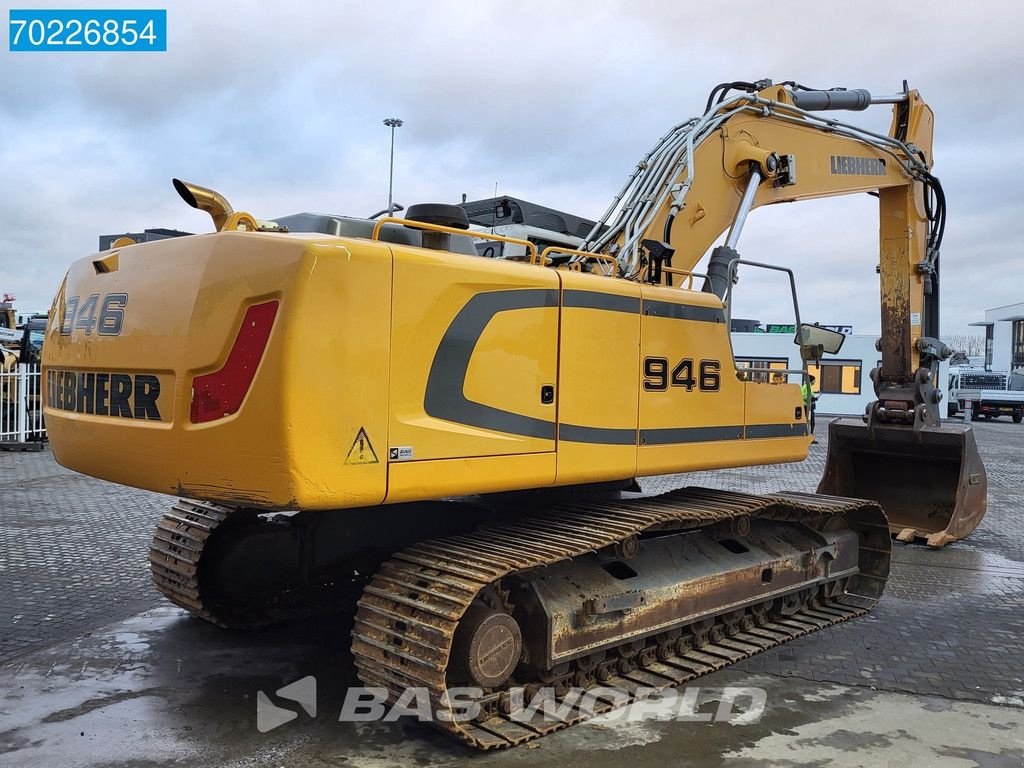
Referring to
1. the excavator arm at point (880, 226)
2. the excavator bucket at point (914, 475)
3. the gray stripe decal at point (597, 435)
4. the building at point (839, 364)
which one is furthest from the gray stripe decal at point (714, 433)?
the building at point (839, 364)

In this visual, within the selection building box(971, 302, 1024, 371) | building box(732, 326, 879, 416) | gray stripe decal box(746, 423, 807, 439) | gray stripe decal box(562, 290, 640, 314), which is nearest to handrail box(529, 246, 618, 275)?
gray stripe decal box(562, 290, 640, 314)

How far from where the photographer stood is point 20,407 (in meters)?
15.9

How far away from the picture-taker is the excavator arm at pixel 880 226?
19.7ft

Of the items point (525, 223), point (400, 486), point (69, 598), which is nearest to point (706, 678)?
point (400, 486)

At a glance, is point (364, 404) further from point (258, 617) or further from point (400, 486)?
point (258, 617)

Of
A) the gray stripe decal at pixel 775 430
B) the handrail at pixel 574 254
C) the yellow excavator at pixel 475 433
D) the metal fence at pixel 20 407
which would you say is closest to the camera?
the yellow excavator at pixel 475 433

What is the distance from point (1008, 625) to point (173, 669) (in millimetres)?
5325

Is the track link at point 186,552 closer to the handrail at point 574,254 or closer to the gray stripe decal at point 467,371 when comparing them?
the gray stripe decal at point 467,371

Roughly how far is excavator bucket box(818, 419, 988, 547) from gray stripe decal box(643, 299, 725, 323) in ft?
14.9

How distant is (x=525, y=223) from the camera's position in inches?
238

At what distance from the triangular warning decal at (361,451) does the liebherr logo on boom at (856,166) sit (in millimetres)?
5565

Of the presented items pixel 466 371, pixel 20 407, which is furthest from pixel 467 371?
pixel 20 407

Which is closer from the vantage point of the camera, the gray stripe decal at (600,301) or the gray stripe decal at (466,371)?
the gray stripe decal at (466,371)

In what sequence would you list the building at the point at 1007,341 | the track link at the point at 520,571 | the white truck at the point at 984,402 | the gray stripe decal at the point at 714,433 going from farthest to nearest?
the building at the point at 1007,341 < the white truck at the point at 984,402 < the gray stripe decal at the point at 714,433 < the track link at the point at 520,571
